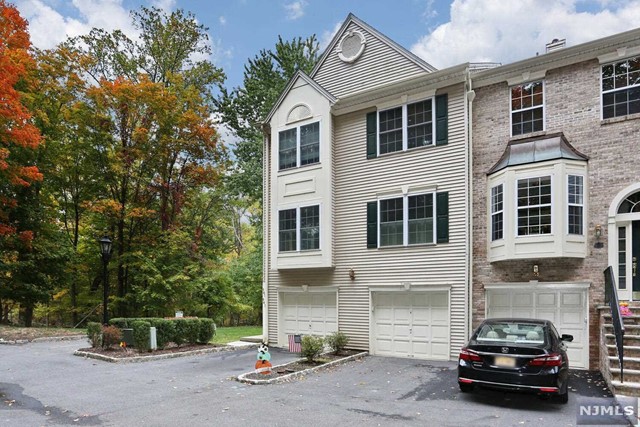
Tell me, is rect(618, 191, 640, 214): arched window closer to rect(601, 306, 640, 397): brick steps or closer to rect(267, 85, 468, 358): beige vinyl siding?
rect(601, 306, 640, 397): brick steps

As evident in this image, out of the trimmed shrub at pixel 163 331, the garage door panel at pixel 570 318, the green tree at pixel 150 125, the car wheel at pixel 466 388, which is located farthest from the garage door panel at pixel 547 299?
the green tree at pixel 150 125

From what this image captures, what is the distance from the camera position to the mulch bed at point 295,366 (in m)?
10.4

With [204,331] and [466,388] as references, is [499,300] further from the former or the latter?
[204,331]

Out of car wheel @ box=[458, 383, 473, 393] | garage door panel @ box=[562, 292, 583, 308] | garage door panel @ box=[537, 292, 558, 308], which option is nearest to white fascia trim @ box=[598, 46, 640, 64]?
garage door panel @ box=[562, 292, 583, 308]

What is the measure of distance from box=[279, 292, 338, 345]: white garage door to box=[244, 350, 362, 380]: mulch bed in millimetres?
1684

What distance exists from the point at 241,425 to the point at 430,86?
10.5 meters

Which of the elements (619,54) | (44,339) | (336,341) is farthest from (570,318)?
(44,339)

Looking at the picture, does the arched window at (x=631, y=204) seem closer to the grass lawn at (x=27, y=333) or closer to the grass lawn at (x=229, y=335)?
the grass lawn at (x=229, y=335)

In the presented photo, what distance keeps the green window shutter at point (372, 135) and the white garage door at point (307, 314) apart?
4833 millimetres

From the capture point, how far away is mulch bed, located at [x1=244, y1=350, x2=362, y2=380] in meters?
10.4

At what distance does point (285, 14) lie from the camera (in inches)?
865

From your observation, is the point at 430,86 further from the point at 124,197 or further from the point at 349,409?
the point at 124,197

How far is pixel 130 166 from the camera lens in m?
24.2

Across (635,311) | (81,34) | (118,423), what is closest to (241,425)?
(118,423)
